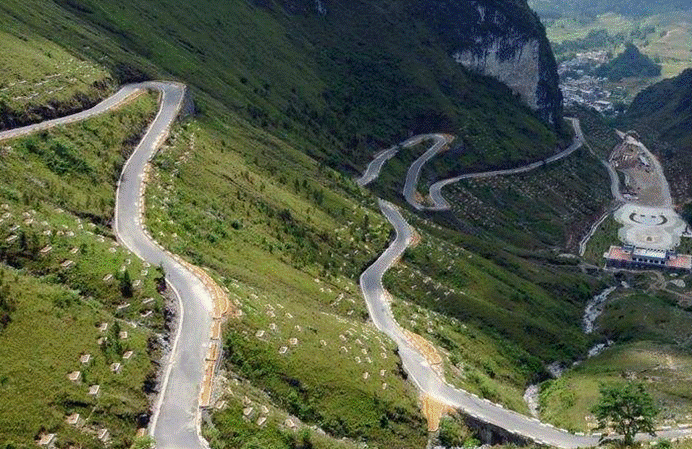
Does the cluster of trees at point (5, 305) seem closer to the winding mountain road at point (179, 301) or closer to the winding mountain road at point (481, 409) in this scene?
the winding mountain road at point (179, 301)

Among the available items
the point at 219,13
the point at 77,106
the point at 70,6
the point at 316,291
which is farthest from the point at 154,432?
the point at 219,13

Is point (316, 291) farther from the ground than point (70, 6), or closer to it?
closer to it

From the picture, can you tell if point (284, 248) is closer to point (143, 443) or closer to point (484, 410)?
point (484, 410)

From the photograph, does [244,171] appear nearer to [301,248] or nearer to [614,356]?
[301,248]

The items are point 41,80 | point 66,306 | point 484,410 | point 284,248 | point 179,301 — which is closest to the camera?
point 66,306

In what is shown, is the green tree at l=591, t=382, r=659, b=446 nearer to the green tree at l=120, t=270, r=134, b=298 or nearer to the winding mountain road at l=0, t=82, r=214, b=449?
the winding mountain road at l=0, t=82, r=214, b=449

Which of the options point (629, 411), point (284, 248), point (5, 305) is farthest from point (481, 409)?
point (5, 305)

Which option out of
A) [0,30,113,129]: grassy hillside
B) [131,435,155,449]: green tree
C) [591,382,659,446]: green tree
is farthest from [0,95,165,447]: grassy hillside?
[591,382,659,446]: green tree

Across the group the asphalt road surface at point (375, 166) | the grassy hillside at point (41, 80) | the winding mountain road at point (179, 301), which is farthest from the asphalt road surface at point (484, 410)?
the asphalt road surface at point (375, 166)

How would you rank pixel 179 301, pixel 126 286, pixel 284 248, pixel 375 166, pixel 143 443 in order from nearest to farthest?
pixel 143 443 < pixel 126 286 < pixel 179 301 < pixel 284 248 < pixel 375 166
